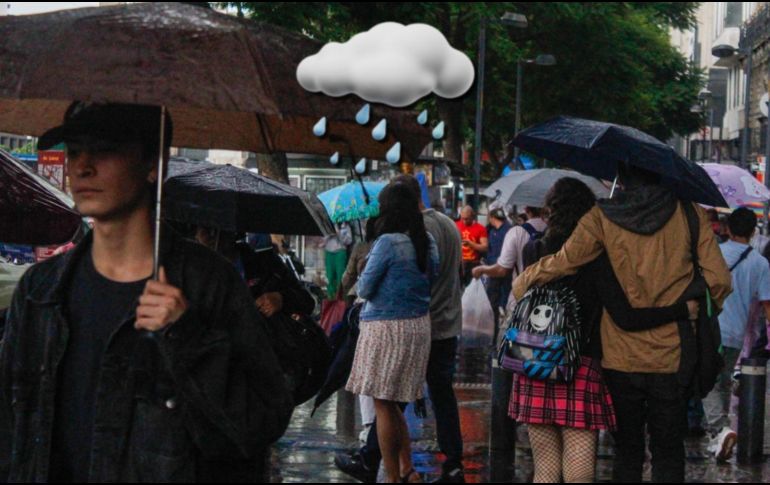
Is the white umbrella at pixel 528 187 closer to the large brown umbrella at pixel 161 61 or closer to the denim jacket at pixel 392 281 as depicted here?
the denim jacket at pixel 392 281

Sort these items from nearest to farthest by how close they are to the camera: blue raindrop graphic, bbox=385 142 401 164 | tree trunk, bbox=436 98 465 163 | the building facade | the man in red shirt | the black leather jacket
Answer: the black leather jacket, blue raindrop graphic, bbox=385 142 401 164, the man in red shirt, tree trunk, bbox=436 98 465 163, the building facade

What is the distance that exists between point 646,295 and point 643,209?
15.3 inches

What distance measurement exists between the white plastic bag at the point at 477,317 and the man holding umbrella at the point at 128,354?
1092 centimetres

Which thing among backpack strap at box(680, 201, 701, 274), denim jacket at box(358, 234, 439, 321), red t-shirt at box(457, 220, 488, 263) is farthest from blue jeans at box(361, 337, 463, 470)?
red t-shirt at box(457, 220, 488, 263)

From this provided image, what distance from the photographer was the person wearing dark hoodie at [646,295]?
21.3 feet

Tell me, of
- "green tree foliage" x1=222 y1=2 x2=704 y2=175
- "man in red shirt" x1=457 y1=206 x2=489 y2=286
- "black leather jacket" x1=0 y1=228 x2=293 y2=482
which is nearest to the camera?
"black leather jacket" x1=0 y1=228 x2=293 y2=482

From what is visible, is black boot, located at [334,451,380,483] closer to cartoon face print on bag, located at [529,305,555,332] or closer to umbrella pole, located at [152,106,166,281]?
cartoon face print on bag, located at [529,305,555,332]

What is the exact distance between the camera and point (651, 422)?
257 inches

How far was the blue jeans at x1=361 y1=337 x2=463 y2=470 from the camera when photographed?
8.62 metres

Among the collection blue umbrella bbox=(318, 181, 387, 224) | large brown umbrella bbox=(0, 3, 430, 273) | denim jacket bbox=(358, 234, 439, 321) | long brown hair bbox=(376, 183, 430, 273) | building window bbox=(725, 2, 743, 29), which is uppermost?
building window bbox=(725, 2, 743, 29)

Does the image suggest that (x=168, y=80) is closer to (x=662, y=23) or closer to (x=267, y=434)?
(x=267, y=434)

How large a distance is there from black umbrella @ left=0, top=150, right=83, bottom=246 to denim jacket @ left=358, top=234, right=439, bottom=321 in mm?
1685

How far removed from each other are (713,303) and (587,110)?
116 ft

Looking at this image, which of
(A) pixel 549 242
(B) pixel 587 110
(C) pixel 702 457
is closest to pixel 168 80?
(A) pixel 549 242
